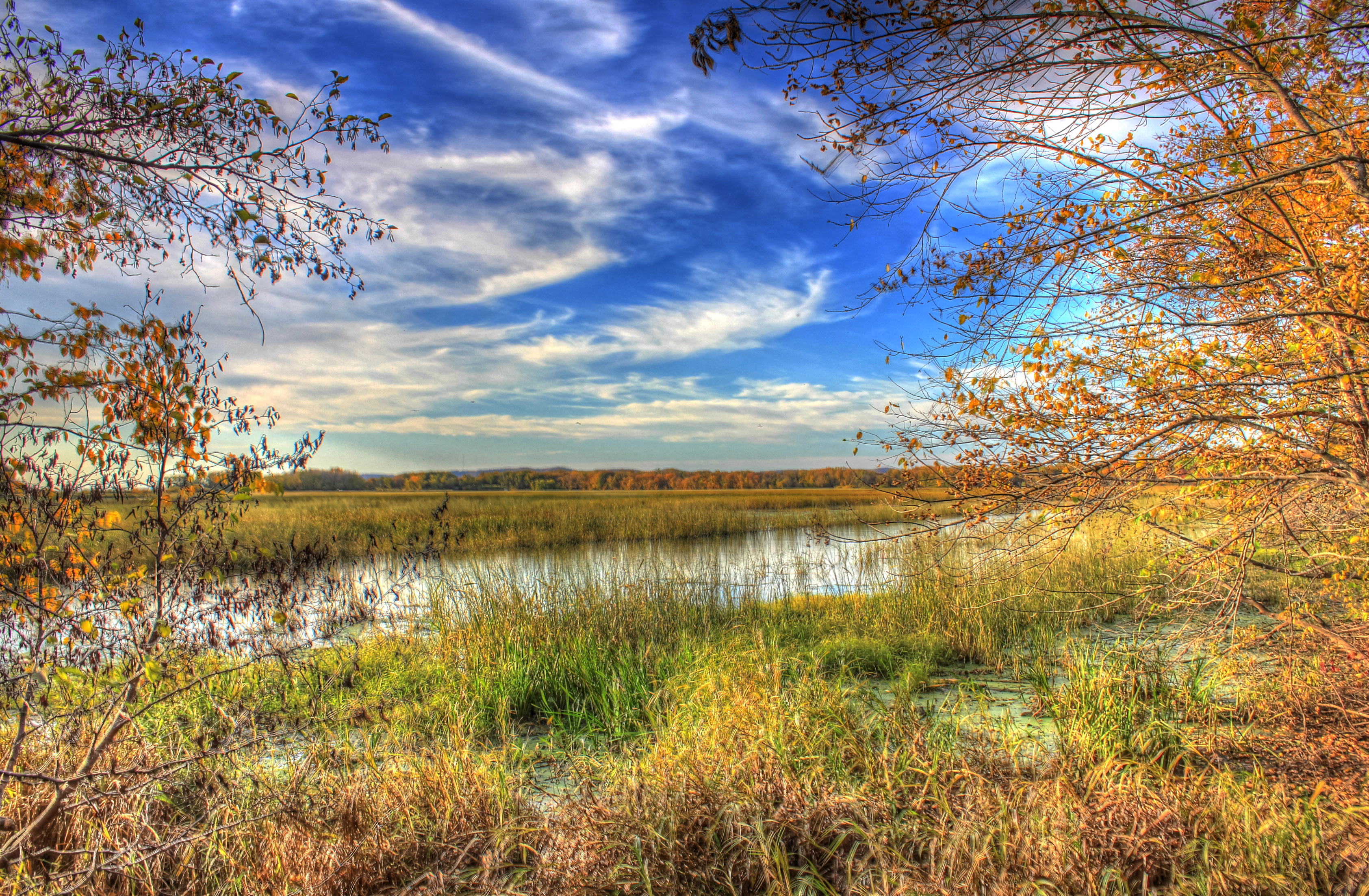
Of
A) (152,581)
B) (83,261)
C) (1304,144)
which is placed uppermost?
(1304,144)

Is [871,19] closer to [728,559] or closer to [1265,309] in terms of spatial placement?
[1265,309]

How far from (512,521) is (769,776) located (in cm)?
1821

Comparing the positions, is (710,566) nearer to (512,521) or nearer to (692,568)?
(692,568)

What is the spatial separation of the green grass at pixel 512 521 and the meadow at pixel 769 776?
6.88 metres

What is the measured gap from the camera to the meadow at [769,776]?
2592mm

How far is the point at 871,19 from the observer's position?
2992 millimetres

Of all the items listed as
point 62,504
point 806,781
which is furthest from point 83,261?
point 806,781

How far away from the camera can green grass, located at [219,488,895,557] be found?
16.4m

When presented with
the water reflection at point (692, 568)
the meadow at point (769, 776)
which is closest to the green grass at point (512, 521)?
the water reflection at point (692, 568)

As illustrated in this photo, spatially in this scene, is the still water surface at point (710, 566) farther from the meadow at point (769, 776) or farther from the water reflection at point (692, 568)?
the meadow at point (769, 776)

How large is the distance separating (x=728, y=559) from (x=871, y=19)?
11.9 meters

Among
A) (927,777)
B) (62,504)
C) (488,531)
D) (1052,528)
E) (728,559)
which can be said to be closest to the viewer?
(927,777)

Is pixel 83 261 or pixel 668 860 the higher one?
pixel 83 261

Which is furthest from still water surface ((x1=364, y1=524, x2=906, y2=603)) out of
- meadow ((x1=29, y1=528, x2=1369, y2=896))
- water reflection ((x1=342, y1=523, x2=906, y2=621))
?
meadow ((x1=29, y1=528, x2=1369, y2=896))
